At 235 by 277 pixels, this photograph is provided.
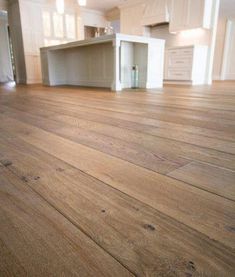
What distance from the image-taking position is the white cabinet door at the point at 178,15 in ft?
16.8

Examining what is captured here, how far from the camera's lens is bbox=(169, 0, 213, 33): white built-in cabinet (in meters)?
4.75

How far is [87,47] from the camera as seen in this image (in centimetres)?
468

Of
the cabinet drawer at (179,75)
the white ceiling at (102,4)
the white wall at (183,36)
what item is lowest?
the cabinet drawer at (179,75)

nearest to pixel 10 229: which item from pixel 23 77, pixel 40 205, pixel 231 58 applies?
pixel 40 205

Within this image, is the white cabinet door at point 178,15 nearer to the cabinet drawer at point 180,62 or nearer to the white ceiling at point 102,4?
the cabinet drawer at point 180,62

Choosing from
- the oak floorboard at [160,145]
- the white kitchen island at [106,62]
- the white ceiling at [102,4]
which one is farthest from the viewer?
the white ceiling at [102,4]

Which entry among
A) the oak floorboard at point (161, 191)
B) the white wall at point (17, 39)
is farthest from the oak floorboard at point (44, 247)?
the white wall at point (17, 39)

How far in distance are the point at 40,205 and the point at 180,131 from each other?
907 mm

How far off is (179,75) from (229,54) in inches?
130

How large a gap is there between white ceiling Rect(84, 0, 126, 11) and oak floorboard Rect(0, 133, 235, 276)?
693cm

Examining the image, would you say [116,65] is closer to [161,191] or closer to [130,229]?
[161,191]

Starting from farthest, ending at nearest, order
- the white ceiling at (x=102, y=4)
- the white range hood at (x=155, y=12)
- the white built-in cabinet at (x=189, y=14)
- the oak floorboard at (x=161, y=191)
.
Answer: the white ceiling at (x=102, y=4) < the white range hood at (x=155, y=12) < the white built-in cabinet at (x=189, y=14) < the oak floorboard at (x=161, y=191)

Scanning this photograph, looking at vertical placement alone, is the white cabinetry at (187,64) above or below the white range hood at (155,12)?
below

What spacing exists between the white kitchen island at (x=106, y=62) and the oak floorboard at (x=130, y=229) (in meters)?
3.11
